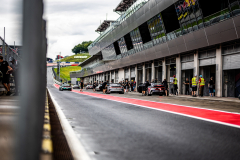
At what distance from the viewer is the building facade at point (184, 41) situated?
22031mm

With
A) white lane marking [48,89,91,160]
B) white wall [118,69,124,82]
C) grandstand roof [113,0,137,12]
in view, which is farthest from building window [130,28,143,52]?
white lane marking [48,89,91,160]

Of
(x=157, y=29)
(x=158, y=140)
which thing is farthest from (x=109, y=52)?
(x=158, y=140)

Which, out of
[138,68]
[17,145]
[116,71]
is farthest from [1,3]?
[116,71]

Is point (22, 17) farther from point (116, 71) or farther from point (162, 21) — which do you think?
point (116, 71)

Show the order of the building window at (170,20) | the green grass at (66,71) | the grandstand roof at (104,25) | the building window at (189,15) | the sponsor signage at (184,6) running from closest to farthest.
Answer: the building window at (189,15), the sponsor signage at (184,6), the building window at (170,20), the grandstand roof at (104,25), the green grass at (66,71)

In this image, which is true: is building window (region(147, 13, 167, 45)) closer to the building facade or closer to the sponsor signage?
the building facade

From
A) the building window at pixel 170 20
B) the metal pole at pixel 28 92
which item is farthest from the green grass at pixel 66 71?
the metal pole at pixel 28 92

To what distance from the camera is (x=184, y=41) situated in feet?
89.8

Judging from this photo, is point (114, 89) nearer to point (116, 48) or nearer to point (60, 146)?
point (116, 48)

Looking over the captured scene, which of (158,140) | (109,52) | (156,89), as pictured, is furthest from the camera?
(109,52)

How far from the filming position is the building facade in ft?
72.3

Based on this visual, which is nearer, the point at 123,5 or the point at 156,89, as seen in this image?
the point at 156,89

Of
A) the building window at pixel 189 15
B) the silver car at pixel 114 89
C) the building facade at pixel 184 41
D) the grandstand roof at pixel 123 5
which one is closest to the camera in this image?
the building facade at pixel 184 41

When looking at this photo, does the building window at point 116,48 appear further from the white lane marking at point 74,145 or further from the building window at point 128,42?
the white lane marking at point 74,145
